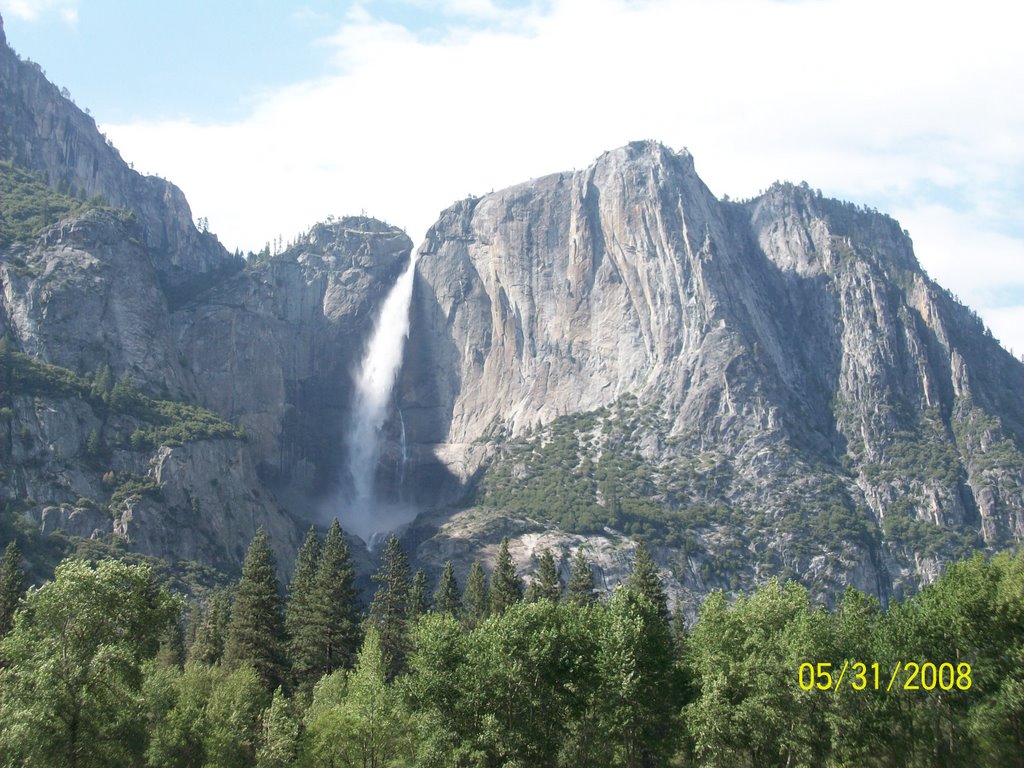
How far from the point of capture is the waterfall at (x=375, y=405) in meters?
176

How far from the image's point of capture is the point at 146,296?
161 meters

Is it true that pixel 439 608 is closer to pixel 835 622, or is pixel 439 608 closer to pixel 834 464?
pixel 835 622

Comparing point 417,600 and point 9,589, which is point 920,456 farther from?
point 9,589

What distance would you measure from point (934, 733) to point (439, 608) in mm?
47669

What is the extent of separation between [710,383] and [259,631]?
335ft

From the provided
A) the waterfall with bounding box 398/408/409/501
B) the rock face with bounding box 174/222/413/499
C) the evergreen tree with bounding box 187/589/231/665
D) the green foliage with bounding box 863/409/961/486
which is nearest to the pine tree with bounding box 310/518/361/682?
the evergreen tree with bounding box 187/589/231/665

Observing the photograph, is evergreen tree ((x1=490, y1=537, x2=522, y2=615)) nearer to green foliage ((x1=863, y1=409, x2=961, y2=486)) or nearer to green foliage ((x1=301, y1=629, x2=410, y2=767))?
green foliage ((x1=301, y1=629, x2=410, y2=767))

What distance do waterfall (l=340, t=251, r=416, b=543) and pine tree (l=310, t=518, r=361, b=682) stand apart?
3749 inches

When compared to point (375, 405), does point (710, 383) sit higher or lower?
lower

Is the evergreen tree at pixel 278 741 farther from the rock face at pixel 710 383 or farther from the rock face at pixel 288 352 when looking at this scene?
the rock face at pixel 288 352

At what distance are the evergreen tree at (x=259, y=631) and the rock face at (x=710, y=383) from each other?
69039 millimetres

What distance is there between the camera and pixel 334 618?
7275 cm

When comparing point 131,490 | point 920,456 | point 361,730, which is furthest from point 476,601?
point 920,456

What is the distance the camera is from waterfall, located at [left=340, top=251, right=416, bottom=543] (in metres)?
176
